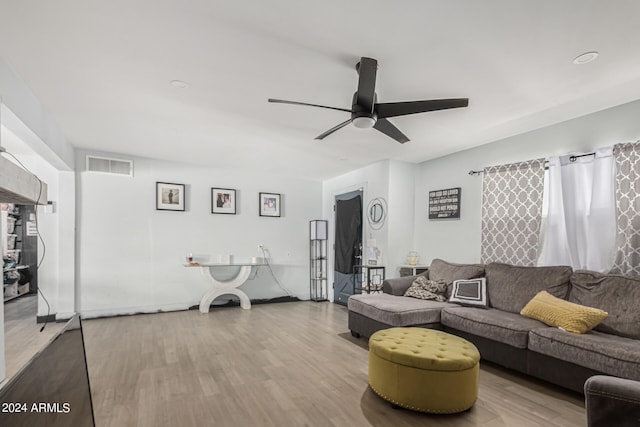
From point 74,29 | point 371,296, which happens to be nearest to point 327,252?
point 371,296

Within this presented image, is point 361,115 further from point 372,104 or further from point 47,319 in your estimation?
point 47,319

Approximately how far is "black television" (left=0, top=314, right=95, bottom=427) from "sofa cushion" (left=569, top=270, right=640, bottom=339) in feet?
11.1

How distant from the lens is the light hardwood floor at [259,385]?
6.80 ft

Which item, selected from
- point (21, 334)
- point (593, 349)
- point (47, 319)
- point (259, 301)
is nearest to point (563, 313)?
point (593, 349)

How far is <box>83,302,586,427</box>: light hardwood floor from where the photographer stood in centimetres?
207

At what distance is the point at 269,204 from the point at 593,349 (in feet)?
15.7

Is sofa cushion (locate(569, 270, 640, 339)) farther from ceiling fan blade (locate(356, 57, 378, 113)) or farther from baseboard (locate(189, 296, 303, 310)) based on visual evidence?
baseboard (locate(189, 296, 303, 310))

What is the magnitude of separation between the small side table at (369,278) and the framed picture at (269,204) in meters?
1.87

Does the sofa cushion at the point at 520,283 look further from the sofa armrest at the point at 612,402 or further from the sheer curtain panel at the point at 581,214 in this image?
the sofa armrest at the point at 612,402

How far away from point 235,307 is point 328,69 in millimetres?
4278

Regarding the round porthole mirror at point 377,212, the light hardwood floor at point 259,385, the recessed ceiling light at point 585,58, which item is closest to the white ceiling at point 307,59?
the recessed ceiling light at point 585,58

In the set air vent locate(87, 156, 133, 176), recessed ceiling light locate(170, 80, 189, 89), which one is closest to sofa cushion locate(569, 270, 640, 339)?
recessed ceiling light locate(170, 80, 189, 89)

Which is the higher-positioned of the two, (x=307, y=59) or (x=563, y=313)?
(x=307, y=59)

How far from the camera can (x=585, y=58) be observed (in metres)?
2.16
